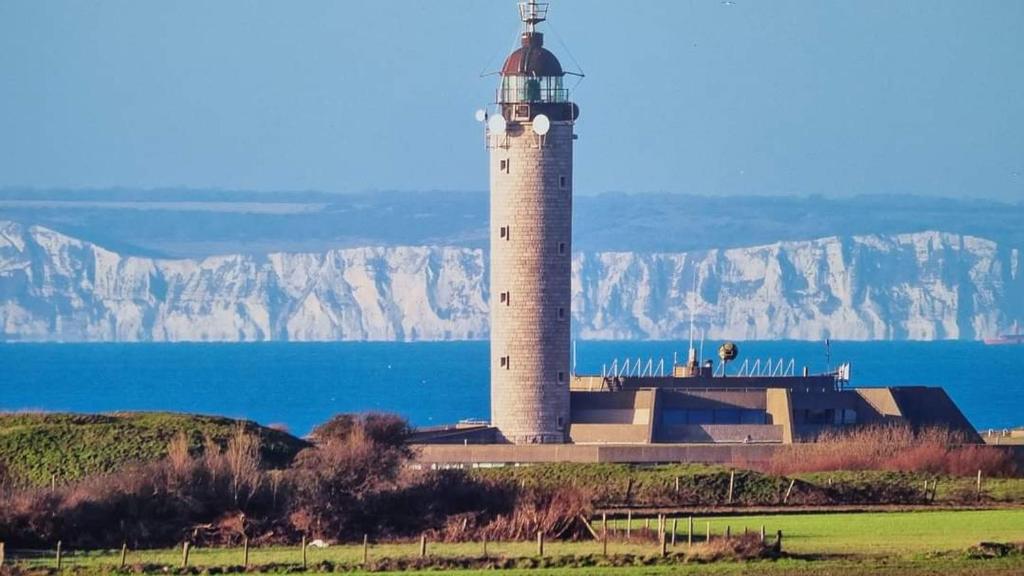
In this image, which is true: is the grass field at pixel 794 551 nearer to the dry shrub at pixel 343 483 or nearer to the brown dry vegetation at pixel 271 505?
the brown dry vegetation at pixel 271 505

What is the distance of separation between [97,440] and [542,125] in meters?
17.0

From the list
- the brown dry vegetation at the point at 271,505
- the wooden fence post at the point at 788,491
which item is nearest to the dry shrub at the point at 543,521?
the brown dry vegetation at the point at 271,505

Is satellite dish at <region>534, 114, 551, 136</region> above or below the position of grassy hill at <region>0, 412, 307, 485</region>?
above

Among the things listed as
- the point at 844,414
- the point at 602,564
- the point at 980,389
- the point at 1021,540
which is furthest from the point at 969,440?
the point at 980,389

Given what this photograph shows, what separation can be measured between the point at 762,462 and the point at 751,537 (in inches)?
800

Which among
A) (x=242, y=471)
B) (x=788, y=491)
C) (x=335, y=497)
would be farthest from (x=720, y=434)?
(x=242, y=471)

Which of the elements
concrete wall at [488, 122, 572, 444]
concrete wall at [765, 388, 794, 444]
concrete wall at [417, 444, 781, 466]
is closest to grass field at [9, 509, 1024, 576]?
concrete wall at [417, 444, 781, 466]

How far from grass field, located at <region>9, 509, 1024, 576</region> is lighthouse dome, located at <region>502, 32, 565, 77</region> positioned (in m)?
21.9

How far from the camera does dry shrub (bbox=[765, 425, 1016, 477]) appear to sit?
62156mm

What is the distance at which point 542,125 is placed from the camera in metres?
67.2

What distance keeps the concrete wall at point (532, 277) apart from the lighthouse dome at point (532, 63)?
2.28 meters

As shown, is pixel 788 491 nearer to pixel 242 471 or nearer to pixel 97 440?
pixel 242 471

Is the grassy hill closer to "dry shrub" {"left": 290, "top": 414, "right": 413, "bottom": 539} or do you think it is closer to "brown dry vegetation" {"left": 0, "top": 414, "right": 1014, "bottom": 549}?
"brown dry vegetation" {"left": 0, "top": 414, "right": 1014, "bottom": 549}

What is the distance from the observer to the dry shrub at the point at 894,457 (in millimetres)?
62156
